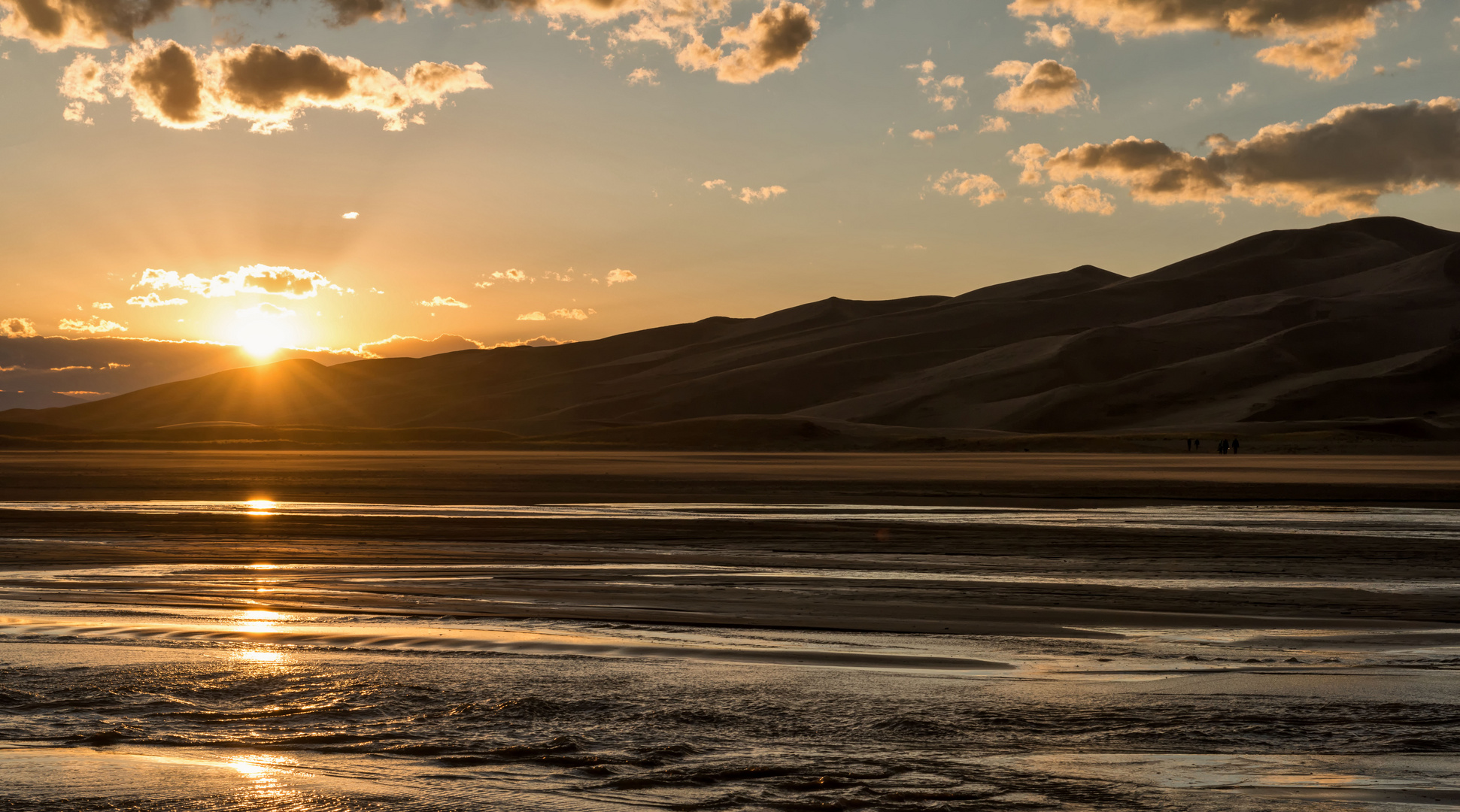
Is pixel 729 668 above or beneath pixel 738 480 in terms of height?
beneath

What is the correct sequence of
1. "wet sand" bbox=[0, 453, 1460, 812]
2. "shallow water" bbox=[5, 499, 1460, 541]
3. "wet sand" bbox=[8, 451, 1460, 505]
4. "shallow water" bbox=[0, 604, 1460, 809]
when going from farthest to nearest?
"wet sand" bbox=[8, 451, 1460, 505]
"shallow water" bbox=[5, 499, 1460, 541]
"wet sand" bbox=[0, 453, 1460, 812]
"shallow water" bbox=[0, 604, 1460, 809]

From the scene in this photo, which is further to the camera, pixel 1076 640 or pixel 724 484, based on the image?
pixel 724 484

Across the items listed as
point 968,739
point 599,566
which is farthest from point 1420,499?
point 968,739

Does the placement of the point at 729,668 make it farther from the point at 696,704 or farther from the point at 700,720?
the point at 700,720

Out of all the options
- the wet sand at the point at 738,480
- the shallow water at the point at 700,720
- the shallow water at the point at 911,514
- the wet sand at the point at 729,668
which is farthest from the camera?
the wet sand at the point at 738,480

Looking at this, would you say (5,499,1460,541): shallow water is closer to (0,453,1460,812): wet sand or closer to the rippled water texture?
(0,453,1460,812): wet sand

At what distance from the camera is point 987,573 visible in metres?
17.8

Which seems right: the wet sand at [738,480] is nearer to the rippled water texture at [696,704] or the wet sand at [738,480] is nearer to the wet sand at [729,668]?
the wet sand at [729,668]

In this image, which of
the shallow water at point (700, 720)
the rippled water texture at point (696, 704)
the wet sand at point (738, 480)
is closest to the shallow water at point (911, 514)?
the wet sand at point (738, 480)

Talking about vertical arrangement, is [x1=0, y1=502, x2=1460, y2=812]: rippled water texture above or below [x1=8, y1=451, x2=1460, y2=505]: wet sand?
below

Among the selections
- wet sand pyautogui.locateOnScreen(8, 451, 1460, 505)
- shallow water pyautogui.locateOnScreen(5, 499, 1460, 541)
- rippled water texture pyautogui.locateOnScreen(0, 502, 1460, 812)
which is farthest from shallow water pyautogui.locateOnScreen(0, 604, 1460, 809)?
wet sand pyautogui.locateOnScreen(8, 451, 1460, 505)

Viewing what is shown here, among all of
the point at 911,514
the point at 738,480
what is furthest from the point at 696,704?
the point at 738,480

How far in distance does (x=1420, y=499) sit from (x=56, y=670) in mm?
38427

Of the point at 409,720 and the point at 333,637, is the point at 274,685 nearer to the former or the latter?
the point at 409,720
